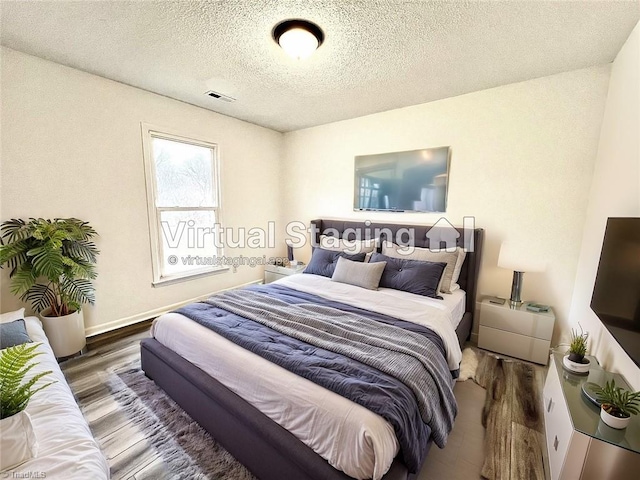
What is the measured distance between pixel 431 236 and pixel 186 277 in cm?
294

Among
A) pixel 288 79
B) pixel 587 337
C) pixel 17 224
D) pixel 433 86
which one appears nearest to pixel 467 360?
pixel 587 337

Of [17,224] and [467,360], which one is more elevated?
[17,224]

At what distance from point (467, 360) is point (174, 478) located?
236 cm

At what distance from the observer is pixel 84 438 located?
116 centimetres

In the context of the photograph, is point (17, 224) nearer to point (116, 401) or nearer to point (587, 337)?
point (116, 401)

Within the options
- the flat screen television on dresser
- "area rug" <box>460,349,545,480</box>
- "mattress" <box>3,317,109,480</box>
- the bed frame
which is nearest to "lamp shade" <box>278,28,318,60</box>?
the flat screen television on dresser

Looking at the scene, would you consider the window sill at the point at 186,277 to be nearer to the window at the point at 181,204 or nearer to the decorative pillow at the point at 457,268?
the window at the point at 181,204

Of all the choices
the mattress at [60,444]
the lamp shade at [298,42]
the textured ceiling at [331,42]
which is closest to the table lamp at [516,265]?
the textured ceiling at [331,42]

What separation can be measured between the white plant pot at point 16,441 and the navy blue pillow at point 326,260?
2.36 meters

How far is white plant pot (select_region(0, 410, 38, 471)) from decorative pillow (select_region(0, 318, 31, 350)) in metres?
1.00

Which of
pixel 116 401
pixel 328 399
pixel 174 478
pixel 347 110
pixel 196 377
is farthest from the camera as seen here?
pixel 347 110

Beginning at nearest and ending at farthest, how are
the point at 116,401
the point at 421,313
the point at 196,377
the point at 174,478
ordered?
the point at 174,478 < the point at 196,377 < the point at 116,401 < the point at 421,313

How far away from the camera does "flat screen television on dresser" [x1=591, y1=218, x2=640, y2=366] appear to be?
122 centimetres

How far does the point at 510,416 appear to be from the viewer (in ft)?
5.96
